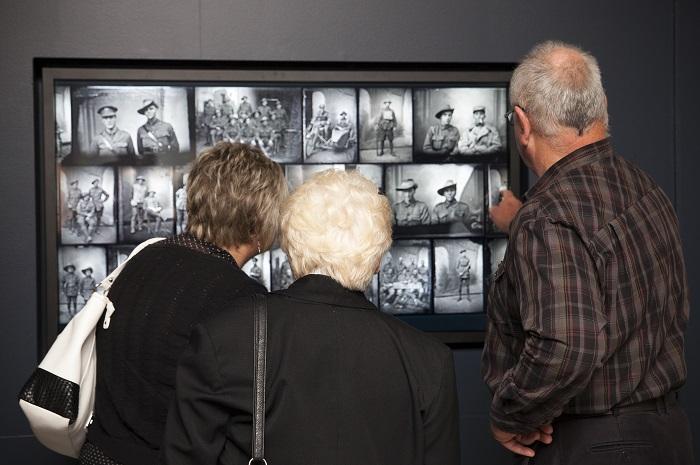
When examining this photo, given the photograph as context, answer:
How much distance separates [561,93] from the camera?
2172 mm

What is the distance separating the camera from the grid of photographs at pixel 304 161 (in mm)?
3525

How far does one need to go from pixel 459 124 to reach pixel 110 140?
1.47 m

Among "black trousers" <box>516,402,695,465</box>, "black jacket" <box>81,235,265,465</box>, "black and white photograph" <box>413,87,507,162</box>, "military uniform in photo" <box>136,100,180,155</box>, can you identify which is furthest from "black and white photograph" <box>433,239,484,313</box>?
"black jacket" <box>81,235,265,465</box>

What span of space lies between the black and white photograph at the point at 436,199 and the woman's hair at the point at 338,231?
6.26 ft

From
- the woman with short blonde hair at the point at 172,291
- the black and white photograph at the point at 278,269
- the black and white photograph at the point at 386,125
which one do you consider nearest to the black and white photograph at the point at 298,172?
the black and white photograph at the point at 386,125

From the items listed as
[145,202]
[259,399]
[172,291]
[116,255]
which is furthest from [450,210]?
[259,399]

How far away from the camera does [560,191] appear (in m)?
2.12

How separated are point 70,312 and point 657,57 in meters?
2.78

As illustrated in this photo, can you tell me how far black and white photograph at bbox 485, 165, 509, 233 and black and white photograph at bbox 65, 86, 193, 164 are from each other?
50.9 inches

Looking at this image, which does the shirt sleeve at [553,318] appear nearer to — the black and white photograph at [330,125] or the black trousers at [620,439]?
the black trousers at [620,439]

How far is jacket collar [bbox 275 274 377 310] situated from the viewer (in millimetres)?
1756

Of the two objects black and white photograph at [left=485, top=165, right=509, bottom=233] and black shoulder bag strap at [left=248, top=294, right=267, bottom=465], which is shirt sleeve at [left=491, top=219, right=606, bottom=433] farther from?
black and white photograph at [left=485, top=165, right=509, bottom=233]

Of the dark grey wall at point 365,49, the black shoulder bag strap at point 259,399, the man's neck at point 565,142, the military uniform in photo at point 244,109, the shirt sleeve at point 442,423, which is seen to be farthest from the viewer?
the military uniform in photo at point 244,109

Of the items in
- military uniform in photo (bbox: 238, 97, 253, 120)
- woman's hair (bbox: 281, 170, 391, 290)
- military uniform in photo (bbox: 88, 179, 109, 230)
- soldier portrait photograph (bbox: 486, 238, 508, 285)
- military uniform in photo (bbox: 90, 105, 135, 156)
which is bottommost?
soldier portrait photograph (bbox: 486, 238, 508, 285)
